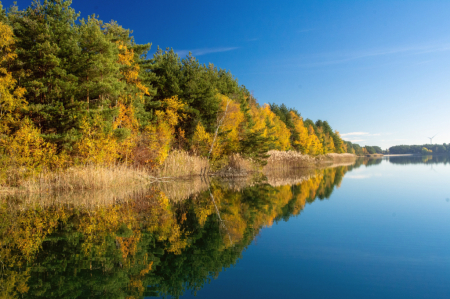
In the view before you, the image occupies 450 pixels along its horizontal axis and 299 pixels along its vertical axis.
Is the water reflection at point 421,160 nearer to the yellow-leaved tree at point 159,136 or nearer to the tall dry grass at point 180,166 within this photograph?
the tall dry grass at point 180,166

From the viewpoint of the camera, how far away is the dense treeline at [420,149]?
154312mm

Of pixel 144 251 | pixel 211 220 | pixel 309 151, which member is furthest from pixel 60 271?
pixel 309 151

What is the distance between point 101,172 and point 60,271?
11.4 meters

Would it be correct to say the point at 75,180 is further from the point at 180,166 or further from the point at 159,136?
the point at 180,166

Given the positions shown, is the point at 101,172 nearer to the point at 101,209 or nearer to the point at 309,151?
the point at 101,209

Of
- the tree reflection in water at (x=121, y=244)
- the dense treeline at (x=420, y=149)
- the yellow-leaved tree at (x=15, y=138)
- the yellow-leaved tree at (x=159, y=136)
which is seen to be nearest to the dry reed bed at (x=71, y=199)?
the tree reflection in water at (x=121, y=244)

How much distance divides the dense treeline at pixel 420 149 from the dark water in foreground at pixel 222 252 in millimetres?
179436

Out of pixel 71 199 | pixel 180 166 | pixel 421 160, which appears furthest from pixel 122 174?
pixel 421 160

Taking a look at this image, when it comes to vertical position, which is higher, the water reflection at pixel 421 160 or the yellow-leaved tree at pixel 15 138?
the yellow-leaved tree at pixel 15 138

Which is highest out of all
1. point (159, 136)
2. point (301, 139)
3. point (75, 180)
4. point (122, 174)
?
point (301, 139)

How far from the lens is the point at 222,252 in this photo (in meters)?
6.07

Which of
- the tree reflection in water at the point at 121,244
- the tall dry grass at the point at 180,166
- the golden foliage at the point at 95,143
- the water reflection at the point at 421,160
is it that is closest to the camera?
the tree reflection in water at the point at 121,244

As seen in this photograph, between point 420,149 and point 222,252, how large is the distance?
20298cm

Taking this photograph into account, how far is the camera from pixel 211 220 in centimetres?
892
